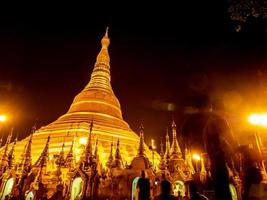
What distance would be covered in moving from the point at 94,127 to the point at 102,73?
52.6 ft

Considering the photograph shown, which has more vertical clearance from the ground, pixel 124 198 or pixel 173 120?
pixel 173 120

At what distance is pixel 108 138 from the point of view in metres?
26.8

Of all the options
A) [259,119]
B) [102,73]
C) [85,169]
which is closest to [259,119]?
[259,119]

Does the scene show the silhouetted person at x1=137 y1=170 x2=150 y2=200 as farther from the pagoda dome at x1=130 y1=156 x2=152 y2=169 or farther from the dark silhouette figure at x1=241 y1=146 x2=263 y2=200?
the pagoda dome at x1=130 y1=156 x2=152 y2=169

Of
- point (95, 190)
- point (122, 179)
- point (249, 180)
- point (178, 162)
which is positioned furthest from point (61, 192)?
point (249, 180)

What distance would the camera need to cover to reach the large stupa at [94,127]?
80.8 ft

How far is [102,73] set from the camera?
41375 millimetres

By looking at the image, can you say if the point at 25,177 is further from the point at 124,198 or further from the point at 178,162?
the point at 178,162

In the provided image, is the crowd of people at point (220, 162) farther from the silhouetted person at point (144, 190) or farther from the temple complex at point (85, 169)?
the temple complex at point (85, 169)

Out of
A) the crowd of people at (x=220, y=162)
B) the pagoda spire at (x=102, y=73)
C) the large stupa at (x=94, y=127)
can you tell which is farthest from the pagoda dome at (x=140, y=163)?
the pagoda spire at (x=102, y=73)

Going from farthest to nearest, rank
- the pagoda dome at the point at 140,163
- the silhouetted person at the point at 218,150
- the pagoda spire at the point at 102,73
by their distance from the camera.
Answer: the pagoda spire at the point at 102,73
the pagoda dome at the point at 140,163
the silhouetted person at the point at 218,150

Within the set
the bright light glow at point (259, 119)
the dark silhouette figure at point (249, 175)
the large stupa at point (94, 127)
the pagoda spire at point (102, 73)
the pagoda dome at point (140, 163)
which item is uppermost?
the pagoda spire at point (102, 73)

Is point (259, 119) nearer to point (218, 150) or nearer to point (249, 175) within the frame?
point (249, 175)

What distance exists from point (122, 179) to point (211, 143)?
1294 cm
